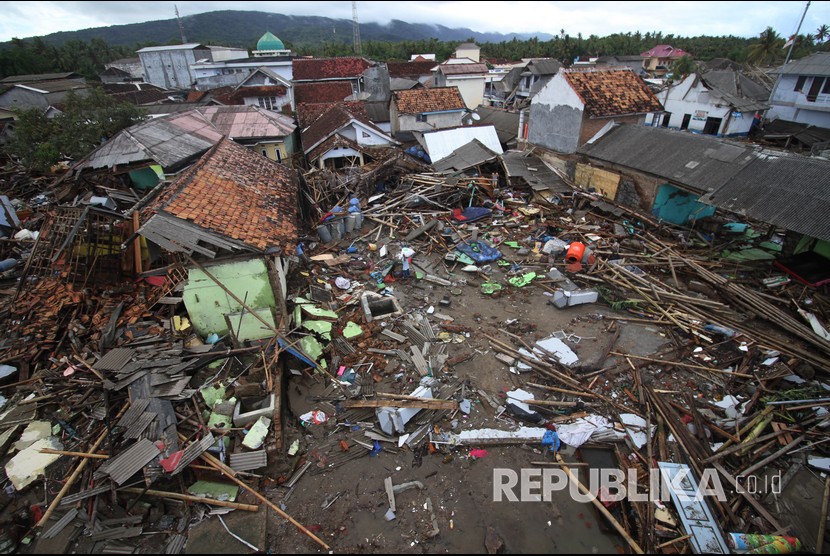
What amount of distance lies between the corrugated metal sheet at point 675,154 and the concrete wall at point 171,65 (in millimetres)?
64802

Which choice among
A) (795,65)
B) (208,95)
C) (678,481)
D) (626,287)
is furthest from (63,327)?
(795,65)

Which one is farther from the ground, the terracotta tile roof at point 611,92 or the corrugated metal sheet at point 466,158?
the terracotta tile roof at point 611,92

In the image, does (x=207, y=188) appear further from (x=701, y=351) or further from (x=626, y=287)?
(x=701, y=351)

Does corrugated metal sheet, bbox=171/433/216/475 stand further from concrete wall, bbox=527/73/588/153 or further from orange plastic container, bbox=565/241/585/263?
concrete wall, bbox=527/73/588/153

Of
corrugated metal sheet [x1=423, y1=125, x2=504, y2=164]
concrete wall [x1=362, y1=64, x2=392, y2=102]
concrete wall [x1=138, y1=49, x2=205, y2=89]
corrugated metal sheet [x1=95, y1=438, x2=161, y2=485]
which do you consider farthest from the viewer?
concrete wall [x1=138, y1=49, x2=205, y2=89]

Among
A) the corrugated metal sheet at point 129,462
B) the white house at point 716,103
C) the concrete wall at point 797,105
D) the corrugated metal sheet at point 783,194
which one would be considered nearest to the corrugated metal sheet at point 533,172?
the corrugated metal sheet at point 783,194

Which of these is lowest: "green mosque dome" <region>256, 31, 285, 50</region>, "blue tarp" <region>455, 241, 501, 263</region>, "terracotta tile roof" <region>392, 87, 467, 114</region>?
"blue tarp" <region>455, 241, 501, 263</region>

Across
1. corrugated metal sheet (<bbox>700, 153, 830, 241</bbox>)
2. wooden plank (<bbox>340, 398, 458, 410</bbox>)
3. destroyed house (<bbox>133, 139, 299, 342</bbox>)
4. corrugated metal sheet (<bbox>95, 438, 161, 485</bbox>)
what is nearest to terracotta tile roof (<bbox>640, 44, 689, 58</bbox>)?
corrugated metal sheet (<bbox>700, 153, 830, 241</bbox>)

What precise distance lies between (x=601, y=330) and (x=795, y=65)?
36.6 m

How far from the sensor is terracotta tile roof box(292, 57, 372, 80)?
3881 centimetres

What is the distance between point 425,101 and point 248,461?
88.6ft

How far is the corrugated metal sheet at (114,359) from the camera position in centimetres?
838

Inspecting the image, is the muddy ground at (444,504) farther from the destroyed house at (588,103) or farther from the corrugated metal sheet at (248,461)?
the destroyed house at (588,103)

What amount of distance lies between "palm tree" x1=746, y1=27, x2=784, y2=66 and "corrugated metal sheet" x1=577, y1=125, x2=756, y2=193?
4803cm
